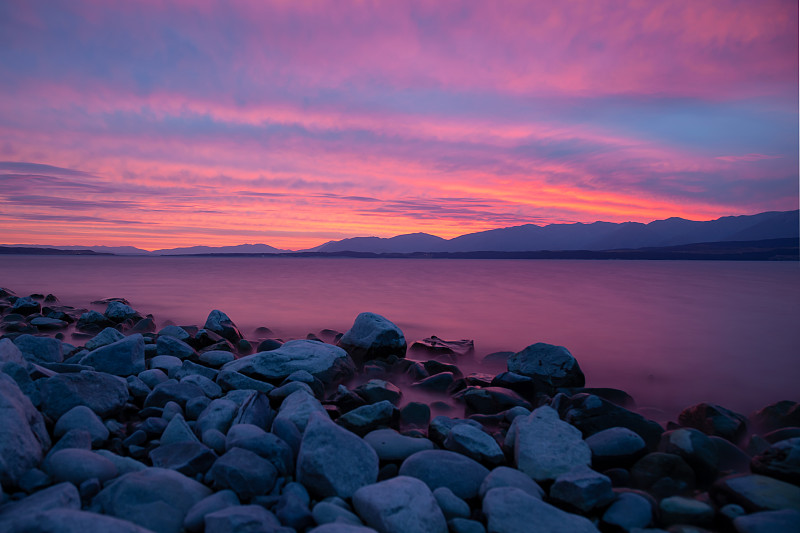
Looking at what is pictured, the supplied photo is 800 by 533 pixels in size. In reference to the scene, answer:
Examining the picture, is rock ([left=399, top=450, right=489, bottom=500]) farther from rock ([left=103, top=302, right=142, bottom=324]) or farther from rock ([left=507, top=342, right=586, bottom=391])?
rock ([left=103, top=302, right=142, bottom=324])

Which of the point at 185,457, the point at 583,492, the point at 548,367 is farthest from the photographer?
the point at 548,367

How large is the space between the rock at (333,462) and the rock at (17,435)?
199 centimetres

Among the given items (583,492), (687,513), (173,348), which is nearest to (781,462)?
(687,513)

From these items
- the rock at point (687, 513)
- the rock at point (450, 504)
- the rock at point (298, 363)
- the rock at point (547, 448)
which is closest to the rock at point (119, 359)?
the rock at point (298, 363)

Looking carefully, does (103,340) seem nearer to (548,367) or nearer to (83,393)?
(83,393)

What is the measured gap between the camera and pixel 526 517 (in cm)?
321

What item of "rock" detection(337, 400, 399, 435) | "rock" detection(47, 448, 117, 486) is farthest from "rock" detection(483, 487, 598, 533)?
"rock" detection(47, 448, 117, 486)

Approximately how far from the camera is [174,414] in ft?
16.1

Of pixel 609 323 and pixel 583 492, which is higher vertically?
pixel 583 492

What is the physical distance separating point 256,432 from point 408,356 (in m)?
5.53

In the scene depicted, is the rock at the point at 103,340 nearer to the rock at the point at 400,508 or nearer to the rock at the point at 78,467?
the rock at the point at 78,467

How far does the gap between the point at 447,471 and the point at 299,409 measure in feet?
5.56

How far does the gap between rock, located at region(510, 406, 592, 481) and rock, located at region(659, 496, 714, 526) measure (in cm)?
71

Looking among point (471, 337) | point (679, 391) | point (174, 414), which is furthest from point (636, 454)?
point (471, 337)
